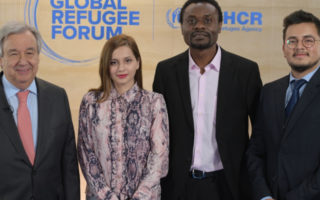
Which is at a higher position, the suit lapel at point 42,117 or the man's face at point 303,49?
the man's face at point 303,49

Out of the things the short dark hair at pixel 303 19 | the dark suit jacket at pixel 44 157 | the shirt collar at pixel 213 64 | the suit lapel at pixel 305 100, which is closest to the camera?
the dark suit jacket at pixel 44 157

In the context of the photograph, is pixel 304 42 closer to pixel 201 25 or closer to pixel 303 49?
pixel 303 49

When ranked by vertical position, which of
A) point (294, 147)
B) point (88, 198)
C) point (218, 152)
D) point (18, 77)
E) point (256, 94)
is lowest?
point (88, 198)

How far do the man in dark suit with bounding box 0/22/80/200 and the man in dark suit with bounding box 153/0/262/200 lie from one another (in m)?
0.71

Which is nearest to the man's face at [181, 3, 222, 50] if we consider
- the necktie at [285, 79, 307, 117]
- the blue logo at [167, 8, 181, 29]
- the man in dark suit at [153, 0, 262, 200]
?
the man in dark suit at [153, 0, 262, 200]

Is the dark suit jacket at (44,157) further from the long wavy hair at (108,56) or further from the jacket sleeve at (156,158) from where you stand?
the jacket sleeve at (156,158)

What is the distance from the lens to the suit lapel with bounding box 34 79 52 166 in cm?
211

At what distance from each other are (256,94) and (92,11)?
255cm

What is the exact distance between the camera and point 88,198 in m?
2.32

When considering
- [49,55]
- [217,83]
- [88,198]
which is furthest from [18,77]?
[49,55]

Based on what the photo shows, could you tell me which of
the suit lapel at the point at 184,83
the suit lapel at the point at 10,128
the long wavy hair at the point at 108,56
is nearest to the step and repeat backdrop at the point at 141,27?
the suit lapel at the point at 184,83

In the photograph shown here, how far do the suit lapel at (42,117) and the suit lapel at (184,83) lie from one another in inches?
34.2

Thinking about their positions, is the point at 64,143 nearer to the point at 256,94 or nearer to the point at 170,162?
the point at 170,162

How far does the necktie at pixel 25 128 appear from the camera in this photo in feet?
6.88
